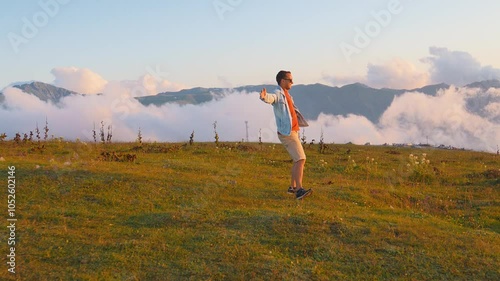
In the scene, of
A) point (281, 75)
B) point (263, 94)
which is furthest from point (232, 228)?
point (281, 75)

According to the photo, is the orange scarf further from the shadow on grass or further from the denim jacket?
the shadow on grass

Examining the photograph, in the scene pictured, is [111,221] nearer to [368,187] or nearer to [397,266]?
[397,266]

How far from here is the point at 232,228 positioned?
9648 mm

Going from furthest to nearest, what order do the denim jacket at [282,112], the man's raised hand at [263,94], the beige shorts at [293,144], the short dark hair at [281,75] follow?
the short dark hair at [281,75] → the beige shorts at [293,144] → the denim jacket at [282,112] → the man's raised hand at [263,94]

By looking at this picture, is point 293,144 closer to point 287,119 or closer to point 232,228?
point 287,119
